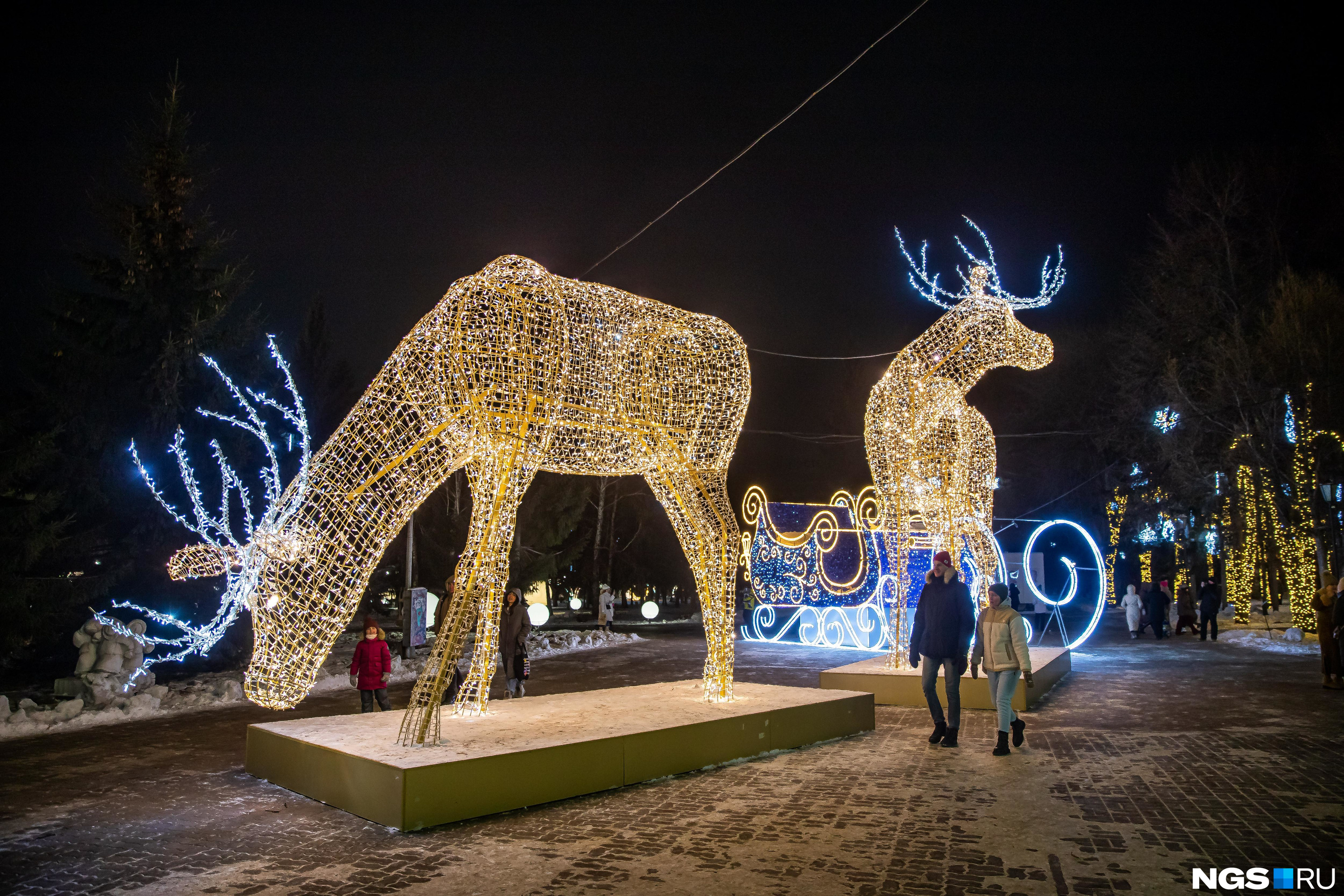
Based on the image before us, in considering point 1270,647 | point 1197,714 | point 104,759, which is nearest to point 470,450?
point 104,759

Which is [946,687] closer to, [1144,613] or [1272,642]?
[1272,642]

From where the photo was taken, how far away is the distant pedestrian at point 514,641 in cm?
946

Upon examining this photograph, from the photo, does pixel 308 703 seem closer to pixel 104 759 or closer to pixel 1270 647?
pixel 104 759

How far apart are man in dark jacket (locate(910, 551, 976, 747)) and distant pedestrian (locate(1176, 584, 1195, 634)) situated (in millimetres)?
14788

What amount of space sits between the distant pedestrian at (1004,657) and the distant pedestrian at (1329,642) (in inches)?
235

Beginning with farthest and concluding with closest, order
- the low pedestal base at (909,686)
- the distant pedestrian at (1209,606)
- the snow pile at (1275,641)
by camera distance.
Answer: the distant pedestrian at (1209,606)
the snow pile at (1275,641)
the low pedestal base at (909,686)

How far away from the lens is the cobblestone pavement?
4.19m

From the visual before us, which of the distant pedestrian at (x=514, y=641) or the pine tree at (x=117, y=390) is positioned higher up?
the pine tree at (x=117, y=390)

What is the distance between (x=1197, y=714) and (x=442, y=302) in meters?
8.13

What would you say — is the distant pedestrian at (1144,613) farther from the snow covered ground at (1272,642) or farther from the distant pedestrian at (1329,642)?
the distant pedestrian at (1329,642)

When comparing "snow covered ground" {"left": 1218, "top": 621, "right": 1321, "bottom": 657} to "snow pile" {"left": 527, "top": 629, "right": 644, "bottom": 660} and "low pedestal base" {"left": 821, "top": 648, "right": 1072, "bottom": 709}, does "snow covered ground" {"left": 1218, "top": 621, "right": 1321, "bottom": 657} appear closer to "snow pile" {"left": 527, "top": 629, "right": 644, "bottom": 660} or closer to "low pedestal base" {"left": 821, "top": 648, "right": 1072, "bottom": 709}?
"low pedestal base" {"left": 821, "top": 648, "right": 1072, "bottom": 709}

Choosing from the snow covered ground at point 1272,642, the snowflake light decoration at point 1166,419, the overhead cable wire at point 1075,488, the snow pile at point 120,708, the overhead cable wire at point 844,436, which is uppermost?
the overhead cable wire at point 844,436
